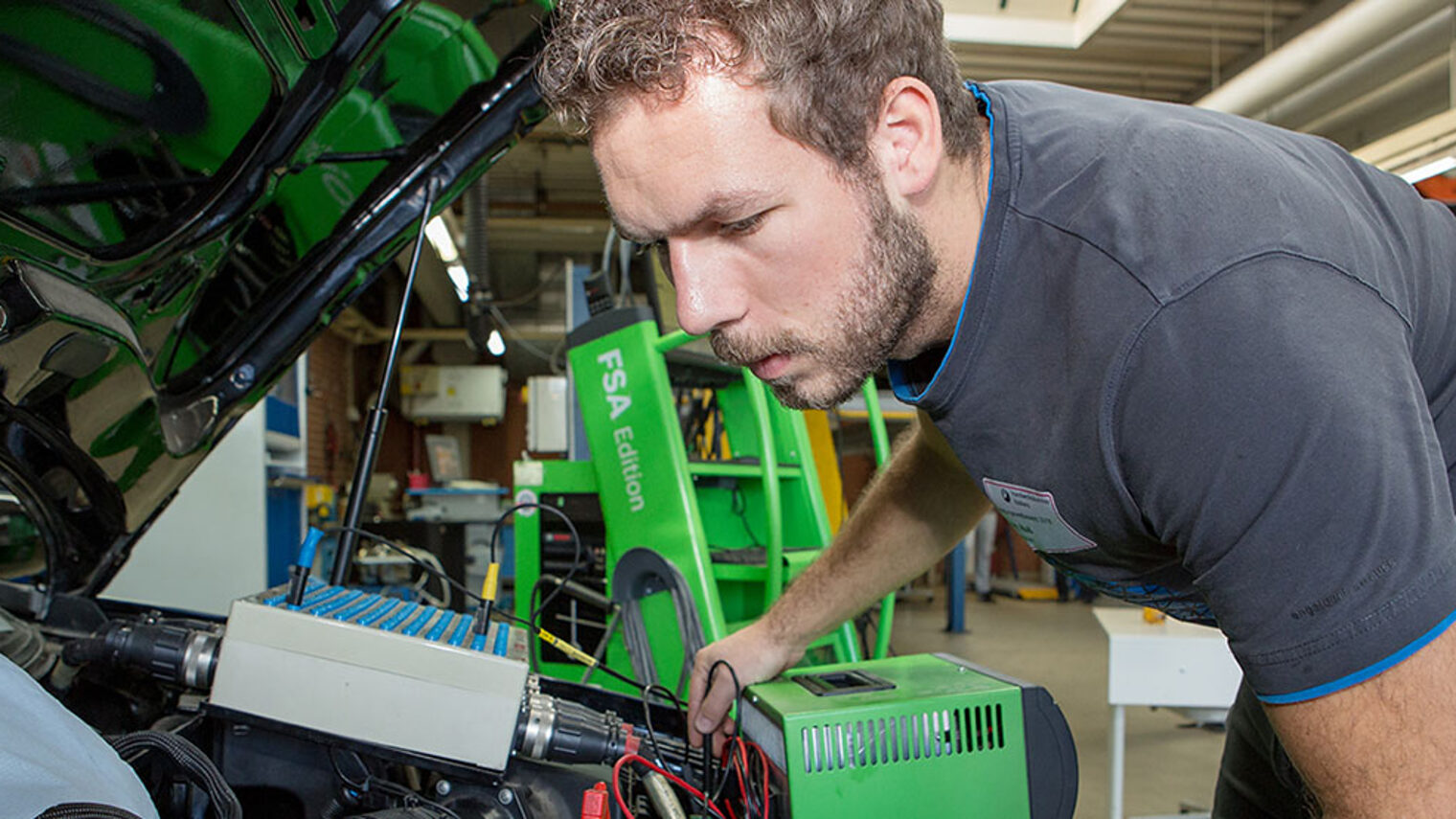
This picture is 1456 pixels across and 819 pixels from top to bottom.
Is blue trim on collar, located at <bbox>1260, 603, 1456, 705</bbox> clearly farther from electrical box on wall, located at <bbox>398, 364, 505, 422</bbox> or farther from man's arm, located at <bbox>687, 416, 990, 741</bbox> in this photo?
electrical box on wall, located at <bbox>398, 364, 505, 422</bbox>

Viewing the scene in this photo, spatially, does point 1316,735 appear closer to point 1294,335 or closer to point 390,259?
point 1294,335

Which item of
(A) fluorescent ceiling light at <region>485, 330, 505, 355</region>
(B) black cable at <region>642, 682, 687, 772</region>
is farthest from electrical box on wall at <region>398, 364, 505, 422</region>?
(B) black cable at <region>642, 682, 687, 772</region>

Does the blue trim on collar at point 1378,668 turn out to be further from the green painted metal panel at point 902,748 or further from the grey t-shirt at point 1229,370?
the green painted metal panel at point 902,748

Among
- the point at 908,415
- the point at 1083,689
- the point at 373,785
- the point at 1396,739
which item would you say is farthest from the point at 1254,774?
the point at 908,415

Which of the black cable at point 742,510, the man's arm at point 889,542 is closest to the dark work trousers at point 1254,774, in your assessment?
the man's arm at point 889,542

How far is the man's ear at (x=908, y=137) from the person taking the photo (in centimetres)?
77

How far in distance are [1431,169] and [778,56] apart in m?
4.90

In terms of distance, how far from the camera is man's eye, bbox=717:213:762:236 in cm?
74

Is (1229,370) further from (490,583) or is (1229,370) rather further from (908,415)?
(908,415)

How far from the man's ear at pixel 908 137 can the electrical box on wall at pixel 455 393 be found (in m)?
9.27

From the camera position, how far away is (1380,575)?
550 mm

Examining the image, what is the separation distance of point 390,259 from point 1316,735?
3.78 feet

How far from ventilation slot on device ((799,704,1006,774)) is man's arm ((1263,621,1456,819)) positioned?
0.36 m

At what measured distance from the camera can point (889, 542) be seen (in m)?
1.18
